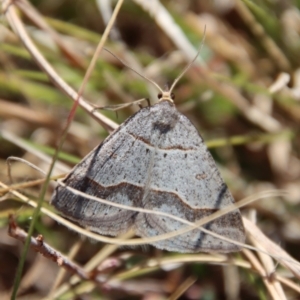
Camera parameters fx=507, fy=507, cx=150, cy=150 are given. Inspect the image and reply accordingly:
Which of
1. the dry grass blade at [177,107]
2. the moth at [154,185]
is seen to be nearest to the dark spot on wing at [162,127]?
the moth at [154,185]

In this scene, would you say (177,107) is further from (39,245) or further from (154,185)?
(39,245)

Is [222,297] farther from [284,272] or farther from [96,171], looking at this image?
[96,171]

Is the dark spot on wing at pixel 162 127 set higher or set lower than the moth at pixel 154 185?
higher

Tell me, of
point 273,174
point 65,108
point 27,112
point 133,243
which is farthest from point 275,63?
point 133,243

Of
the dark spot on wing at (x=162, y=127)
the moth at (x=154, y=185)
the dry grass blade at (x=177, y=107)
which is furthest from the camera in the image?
the dry grass blade at (x=177, y=107)

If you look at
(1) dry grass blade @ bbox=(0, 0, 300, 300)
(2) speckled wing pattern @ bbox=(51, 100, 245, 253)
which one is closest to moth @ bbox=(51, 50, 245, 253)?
(2) speckled wing pattern @ bbox=(51, 100, 245, 253)

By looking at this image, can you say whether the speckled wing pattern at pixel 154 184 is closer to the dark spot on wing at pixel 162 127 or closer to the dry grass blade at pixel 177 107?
the dark spot on wing at pixel 162 127

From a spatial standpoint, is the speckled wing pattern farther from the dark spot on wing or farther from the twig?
the twig

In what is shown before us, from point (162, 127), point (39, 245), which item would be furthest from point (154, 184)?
point (39, 245)

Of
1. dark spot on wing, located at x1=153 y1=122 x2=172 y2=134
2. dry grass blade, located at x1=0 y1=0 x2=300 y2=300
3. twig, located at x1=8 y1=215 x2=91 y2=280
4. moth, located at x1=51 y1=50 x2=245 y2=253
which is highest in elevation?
dry grass blade, located at x1=0 y1=0 x2=300 y2=300
